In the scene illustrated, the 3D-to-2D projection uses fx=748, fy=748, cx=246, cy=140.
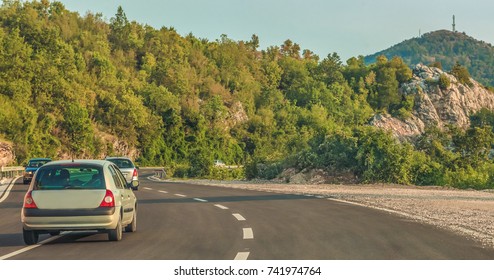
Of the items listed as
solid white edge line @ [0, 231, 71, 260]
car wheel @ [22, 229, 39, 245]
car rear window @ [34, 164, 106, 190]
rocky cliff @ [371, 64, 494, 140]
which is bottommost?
solid white edge line @ [0, 231, 71, 260]

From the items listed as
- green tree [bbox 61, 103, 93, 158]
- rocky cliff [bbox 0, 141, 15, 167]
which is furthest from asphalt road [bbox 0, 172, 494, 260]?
green tree [bbox 61, 103, 93, 158]

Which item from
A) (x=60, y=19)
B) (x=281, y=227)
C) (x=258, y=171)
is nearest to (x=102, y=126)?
(x=60, y=19)

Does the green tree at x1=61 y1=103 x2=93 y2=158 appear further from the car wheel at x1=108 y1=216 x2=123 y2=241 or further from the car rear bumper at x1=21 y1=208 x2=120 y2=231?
the car rear bumper at x1=21 y1=208 x2=120 y2=231

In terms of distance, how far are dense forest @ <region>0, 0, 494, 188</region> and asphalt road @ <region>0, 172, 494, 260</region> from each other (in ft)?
68.2

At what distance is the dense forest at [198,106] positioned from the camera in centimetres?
4325

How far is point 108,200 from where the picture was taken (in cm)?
1302

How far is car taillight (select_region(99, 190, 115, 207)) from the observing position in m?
13.0

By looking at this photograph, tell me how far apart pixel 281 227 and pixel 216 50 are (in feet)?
473

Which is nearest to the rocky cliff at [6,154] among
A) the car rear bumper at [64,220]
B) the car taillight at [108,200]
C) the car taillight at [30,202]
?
the car taillight at [30,202]

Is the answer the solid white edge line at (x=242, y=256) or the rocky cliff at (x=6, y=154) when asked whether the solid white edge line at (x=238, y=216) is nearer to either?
the solid white edge line at (x=242, y=256)

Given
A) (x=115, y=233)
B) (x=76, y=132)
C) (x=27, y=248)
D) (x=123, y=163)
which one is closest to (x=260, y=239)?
(x=115, y=233)

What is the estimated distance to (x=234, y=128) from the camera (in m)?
117

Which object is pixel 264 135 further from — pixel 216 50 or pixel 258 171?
pixel 258 171

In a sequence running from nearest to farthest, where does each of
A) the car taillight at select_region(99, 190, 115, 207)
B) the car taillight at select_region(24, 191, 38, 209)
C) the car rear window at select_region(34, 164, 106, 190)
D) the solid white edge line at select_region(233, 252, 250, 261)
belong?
the solid white edge line at select_region(233, 252, 250, 261) → the car taillight at select_region(24, 191, 38, 209) → the car taillight at select_region(99, 190, 115, 207) → the car rear window at select_region(34, 164, 106, 190)
